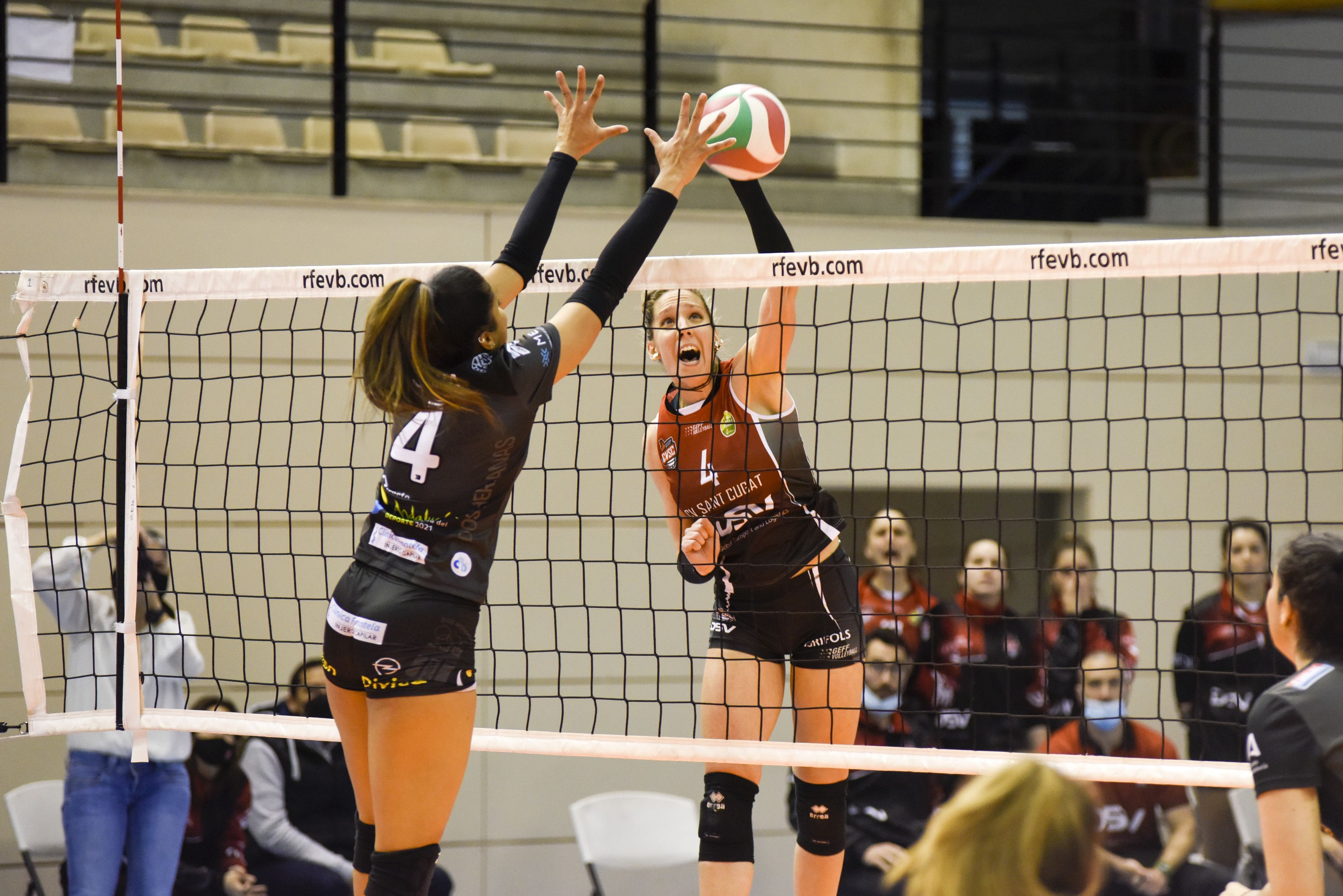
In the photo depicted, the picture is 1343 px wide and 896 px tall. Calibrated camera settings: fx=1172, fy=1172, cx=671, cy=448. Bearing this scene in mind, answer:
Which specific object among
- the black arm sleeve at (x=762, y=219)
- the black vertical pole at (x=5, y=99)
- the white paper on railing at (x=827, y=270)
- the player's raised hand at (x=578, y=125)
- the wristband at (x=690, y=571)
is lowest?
the wristband at (x=690, y=571)

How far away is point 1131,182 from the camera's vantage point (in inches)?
332

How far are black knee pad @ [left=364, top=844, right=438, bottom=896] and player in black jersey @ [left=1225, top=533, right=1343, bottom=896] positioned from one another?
5.18 ft

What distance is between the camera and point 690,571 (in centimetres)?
330

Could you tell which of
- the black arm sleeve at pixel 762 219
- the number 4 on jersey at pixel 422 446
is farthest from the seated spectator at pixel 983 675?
the number 4 on jersey at pixel 422 446

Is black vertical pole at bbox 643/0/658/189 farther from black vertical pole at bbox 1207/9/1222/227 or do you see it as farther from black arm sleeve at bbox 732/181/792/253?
black arm sleeve at bbox 732/181/792/253

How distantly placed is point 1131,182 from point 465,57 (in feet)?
15.6

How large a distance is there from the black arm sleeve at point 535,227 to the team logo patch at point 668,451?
81cm

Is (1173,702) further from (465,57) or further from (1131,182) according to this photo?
(465,57)

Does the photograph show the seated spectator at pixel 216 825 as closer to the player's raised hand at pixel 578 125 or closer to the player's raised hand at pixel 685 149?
the player's raised hand at pixel 578 125

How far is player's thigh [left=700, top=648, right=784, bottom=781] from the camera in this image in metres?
3.28

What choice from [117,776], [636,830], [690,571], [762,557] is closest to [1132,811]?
[636,830]

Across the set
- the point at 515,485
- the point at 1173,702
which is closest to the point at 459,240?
the point at 515,485

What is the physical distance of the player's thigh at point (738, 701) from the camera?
3.28m

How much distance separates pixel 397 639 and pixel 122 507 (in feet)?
4.93
